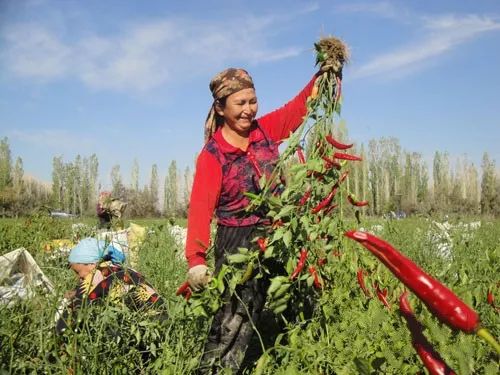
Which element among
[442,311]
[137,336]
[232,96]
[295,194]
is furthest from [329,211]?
[442,311]

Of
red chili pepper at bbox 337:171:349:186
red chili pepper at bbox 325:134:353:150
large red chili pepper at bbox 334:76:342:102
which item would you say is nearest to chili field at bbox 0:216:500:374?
red chili pepper at bbox 337:171:349:186

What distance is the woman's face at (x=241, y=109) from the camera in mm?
2639

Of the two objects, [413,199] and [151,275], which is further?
[413,199]

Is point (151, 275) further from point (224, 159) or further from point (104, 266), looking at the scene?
point (224, 159)

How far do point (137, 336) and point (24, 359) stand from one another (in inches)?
17.8

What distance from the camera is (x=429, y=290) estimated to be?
807 millimetres

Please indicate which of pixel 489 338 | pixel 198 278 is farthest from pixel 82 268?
pixel 489 338

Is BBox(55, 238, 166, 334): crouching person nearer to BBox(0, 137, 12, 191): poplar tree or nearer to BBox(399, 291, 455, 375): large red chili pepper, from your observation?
BBox(399, 291, 455, 375): large red chili pepper

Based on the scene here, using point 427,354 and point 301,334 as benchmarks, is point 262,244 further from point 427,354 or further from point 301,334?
point 427,354

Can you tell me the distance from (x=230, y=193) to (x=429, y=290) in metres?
1.86

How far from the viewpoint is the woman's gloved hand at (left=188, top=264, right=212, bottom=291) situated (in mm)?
2430

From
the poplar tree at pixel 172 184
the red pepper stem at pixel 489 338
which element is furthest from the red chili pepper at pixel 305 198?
the poplar tree at pixel 172 184

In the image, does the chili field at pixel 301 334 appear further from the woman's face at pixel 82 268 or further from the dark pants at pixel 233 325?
the woman's face at pixel 82 268

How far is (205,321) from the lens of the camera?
257 centimetres
